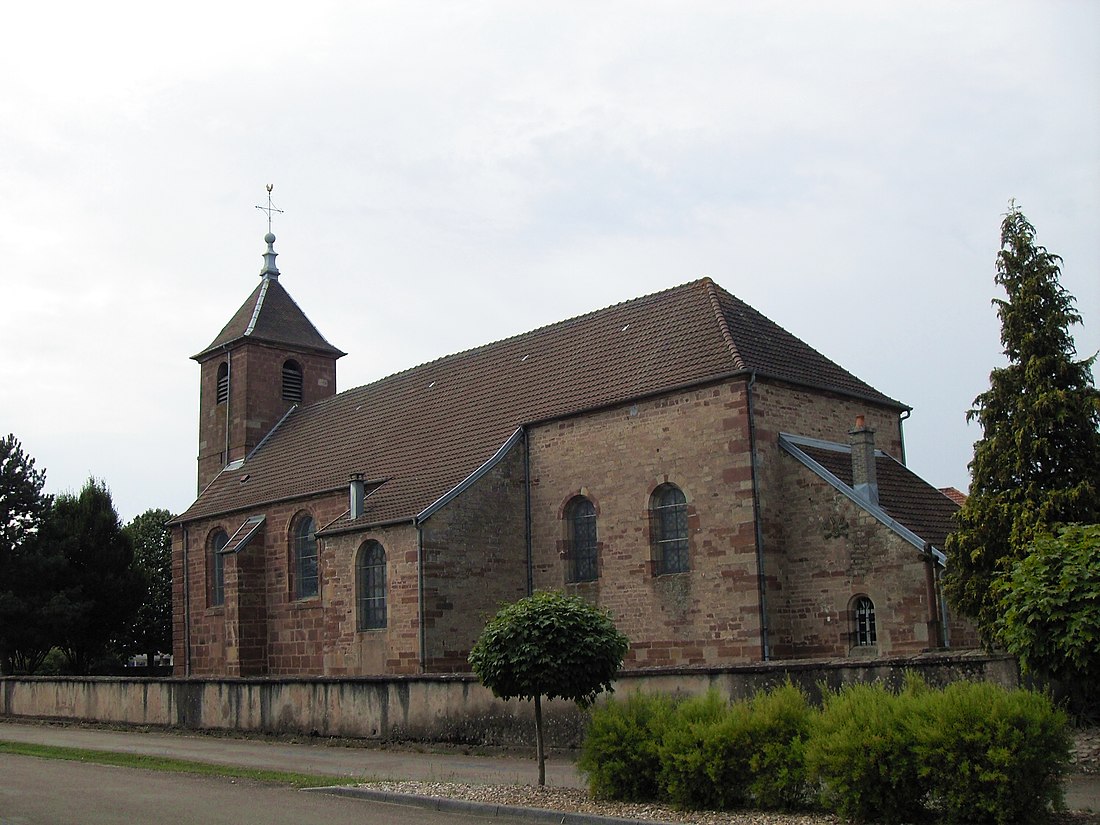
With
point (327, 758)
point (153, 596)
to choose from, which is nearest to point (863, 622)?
point (327, 758)

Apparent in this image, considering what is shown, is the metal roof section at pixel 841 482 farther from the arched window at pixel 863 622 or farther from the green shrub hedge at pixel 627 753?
the green shrub hedge at pixel 627 753

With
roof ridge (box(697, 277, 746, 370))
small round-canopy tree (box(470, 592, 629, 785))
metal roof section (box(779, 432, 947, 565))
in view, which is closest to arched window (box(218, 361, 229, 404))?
roof ridge (box(697, 277, 746, 370))

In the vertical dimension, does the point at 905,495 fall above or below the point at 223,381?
below

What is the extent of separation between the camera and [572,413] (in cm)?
2509

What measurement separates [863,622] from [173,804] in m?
13.3

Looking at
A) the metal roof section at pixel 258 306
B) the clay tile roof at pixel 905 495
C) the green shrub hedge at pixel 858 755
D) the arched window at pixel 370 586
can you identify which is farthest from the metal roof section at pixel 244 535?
the green shrub hedge at pixel 858 755

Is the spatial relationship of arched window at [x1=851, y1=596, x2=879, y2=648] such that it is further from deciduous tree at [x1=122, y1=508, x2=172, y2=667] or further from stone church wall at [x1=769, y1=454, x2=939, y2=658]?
deciduous tree at [x1=122, y1=508, x2=172, y2=667]

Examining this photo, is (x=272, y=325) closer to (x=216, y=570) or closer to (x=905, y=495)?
(x=216, y=570)

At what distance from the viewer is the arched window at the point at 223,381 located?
40062mm

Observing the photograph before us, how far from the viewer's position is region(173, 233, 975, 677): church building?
69.5 ft

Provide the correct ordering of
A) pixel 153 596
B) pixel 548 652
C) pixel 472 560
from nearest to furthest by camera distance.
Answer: pixel 548 652 → pixel 472 560 → pixel 153 596

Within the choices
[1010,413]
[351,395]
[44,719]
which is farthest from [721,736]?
[351,395]

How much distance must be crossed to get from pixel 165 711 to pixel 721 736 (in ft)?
53.7

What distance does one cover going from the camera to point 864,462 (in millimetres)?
22078
